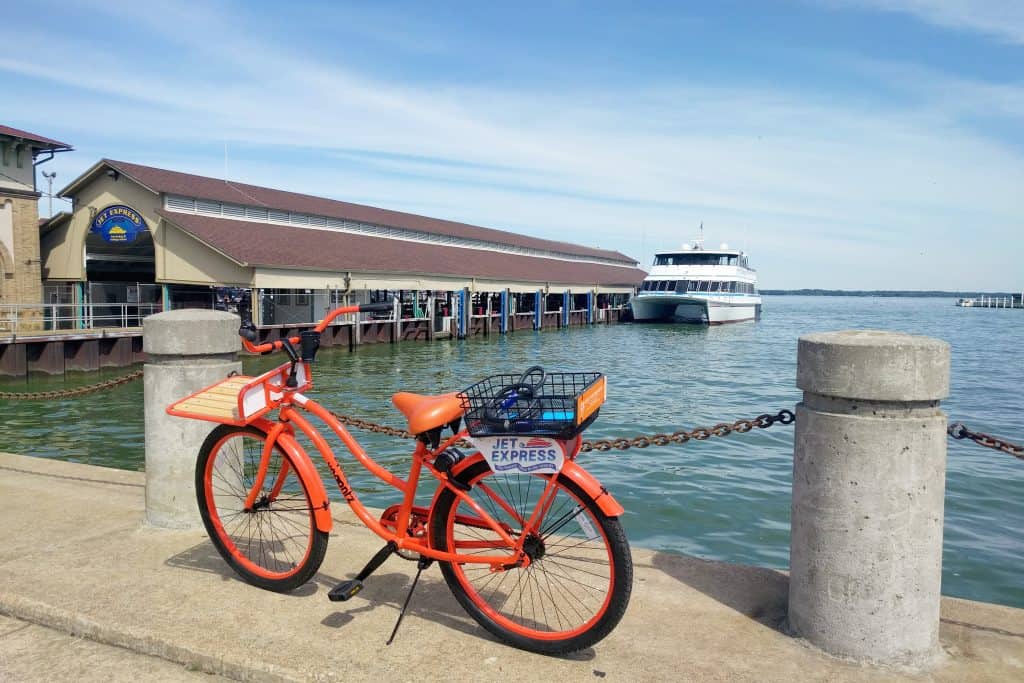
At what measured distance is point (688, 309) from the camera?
176 feet

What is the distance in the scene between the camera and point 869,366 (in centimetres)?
301

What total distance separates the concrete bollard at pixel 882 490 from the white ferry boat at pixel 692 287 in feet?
163

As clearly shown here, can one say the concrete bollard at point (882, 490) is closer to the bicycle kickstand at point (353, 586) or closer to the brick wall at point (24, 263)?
the bicycle kickstand at point (353, 586)

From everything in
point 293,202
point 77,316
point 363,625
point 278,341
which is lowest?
point 363,625

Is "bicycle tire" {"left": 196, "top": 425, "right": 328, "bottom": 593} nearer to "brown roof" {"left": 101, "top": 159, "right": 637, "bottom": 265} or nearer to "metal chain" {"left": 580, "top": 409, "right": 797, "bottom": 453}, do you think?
"metal chain" {"left": 580, "top": 409, "right": 797, "bottom": 453}

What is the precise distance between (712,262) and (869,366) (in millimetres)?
54106

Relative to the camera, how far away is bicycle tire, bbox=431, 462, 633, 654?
2.99 metres

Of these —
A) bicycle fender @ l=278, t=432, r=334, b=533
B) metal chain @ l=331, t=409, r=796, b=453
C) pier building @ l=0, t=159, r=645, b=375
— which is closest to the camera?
bicycle fender @ l=278, t=432, r=334, b=533

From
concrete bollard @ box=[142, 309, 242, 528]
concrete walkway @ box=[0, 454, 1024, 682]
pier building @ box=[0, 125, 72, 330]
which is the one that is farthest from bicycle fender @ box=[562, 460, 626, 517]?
pier building @ box=[0, 125, 72, 330]

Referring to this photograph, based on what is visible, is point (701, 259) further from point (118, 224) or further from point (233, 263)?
point (118, 224)

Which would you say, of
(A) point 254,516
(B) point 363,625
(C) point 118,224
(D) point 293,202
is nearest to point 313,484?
(B) point 363,625

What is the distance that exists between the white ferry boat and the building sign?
111 ft

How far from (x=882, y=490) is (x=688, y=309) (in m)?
51.9

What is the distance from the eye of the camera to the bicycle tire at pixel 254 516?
3.77m
